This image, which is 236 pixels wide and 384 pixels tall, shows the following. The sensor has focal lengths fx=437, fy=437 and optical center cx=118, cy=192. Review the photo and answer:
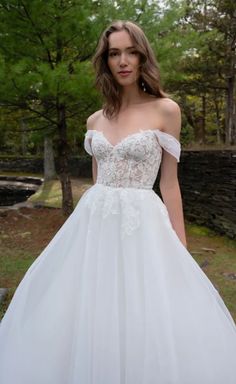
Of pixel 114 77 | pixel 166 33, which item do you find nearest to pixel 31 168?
Answer: pixel 166 33


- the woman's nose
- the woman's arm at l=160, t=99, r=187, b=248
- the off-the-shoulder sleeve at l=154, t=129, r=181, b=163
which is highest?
the woman's nose

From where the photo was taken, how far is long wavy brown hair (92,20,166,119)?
2271 mm

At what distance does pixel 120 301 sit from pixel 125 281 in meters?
0.10

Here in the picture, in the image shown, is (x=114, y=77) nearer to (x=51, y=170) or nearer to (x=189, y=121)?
(x=51, y=170)

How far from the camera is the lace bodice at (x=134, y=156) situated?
2223 mm

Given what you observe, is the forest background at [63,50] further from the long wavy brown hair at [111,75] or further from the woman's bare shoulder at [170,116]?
the woman's bare shoulder at [170,116]

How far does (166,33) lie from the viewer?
26.8 feet

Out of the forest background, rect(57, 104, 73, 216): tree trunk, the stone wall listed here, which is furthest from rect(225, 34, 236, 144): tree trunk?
rect(57, 104, 73, 216): tree trunk

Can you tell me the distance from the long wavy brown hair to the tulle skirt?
499 mm

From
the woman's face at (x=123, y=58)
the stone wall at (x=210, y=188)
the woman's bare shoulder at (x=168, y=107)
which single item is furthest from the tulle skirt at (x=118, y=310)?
the stone wall at (x=210, y=188)

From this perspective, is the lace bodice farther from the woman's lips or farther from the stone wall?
the stone wall

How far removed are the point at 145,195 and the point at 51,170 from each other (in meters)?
15.7

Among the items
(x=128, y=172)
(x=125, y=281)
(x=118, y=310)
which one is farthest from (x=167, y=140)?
(x=118, y=310)

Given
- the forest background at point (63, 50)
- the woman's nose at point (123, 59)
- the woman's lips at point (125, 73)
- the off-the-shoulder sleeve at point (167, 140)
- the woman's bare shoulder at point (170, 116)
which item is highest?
the forest background at point (63, 50)
